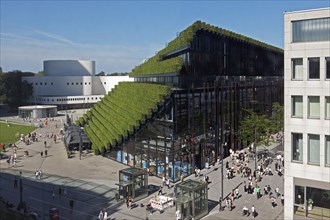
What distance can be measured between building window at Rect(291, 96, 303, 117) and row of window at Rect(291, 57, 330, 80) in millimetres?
1459

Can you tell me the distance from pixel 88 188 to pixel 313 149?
71.1ft

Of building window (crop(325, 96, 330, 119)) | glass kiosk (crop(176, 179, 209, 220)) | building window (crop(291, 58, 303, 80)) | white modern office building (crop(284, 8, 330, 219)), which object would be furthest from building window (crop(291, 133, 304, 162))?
glass kiosk (crop(176, 179, 209, 220))

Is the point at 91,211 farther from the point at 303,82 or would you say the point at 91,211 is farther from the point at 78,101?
the point at 78,101

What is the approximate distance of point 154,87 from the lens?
46000mm

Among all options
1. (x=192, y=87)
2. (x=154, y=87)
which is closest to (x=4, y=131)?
Result: (x=154, y=87)

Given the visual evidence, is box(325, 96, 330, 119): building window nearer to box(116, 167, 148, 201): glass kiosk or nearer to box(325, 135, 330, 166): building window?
box(325, 135, 330, 166): building window

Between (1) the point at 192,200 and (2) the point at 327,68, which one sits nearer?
(2) the point at 327,68

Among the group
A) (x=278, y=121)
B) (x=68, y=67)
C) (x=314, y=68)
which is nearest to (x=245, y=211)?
(x=314, y=68)

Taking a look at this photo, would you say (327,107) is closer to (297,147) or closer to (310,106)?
(310,106)

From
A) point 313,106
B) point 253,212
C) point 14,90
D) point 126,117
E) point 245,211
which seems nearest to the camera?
point 313,106

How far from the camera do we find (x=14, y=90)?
386 feet

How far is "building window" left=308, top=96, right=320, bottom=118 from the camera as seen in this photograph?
2594 cm

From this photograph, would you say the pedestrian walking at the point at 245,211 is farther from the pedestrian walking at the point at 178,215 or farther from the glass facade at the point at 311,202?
the pedestrian walking at the point at 178,215

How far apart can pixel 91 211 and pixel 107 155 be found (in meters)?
19.8
